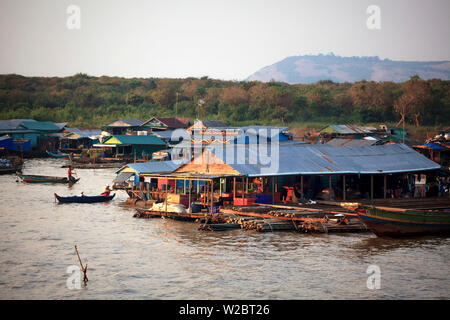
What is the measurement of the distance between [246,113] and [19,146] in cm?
3034

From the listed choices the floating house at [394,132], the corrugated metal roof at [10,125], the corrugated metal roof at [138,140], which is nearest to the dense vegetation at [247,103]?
the floating house at [394,132]

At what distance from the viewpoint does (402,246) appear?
20234mm

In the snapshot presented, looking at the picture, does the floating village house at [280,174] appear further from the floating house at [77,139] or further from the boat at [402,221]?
the floating house at [77,139]

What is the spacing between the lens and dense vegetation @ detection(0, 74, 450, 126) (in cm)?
6975

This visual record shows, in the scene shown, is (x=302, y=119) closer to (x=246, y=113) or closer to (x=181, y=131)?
(x=246, y=113)

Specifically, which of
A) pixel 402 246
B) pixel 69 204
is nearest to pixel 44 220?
pixel 69 204

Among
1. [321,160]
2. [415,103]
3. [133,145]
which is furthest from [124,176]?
[415,103]

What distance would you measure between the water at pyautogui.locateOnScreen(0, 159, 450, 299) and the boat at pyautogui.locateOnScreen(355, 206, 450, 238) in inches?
14.5

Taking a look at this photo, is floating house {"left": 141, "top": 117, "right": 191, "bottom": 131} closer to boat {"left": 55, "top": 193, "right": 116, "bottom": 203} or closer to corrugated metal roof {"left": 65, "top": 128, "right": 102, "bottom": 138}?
corrugated metal roof {"left": 65, "top": 128, "right": 102, "bottom": 138}

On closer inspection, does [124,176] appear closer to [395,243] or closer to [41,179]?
[41,179]

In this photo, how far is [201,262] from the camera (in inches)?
703

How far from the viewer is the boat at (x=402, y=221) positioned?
805 inches

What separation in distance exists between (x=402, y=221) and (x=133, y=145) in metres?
36.2

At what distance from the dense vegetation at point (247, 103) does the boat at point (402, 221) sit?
144 ft
